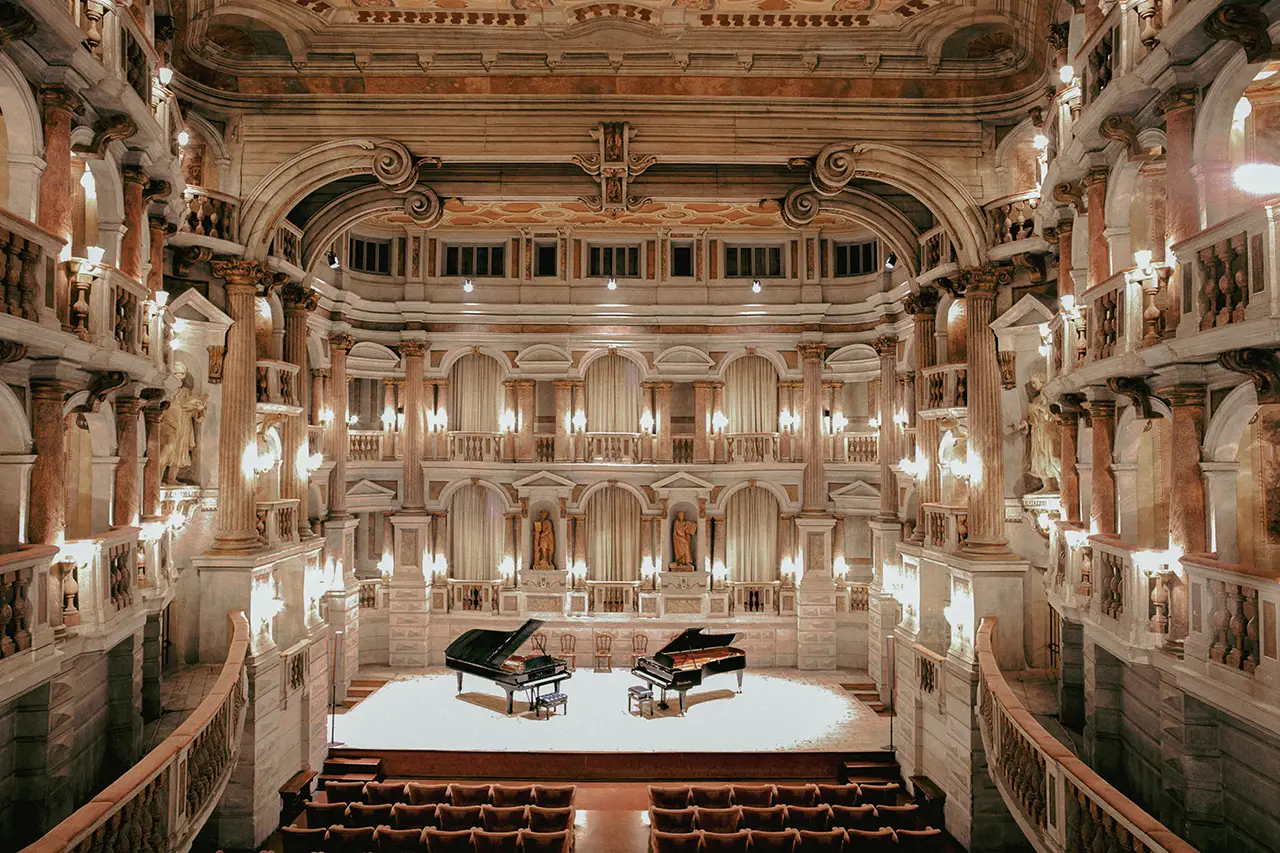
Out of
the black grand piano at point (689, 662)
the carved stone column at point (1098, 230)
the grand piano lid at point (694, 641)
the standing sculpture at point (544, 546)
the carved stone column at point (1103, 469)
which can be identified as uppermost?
the carved stone column at point (1098, 230)

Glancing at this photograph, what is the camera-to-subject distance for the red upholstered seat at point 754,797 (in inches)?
509

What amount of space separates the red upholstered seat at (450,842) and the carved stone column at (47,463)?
20.2 ft

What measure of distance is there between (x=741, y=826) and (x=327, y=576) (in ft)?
34.7

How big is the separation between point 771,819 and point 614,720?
217 inches

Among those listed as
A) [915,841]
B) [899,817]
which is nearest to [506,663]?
[899,817]

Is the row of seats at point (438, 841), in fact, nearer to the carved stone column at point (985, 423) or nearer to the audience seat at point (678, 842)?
the audience seat at point (678, 842)

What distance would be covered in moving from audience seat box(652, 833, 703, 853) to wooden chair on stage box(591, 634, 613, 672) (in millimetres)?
9889

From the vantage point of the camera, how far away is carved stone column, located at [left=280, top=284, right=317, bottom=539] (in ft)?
48.5

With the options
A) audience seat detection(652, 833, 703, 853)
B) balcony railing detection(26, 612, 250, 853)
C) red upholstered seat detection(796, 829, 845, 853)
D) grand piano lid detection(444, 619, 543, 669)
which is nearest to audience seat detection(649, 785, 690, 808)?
audience seat detection(652, 833, 703, 853)

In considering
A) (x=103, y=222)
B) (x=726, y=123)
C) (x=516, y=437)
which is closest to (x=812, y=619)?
(x=516, y=437)

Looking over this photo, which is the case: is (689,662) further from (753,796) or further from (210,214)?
(210,214)

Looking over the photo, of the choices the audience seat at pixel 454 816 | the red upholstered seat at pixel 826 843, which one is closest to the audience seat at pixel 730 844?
the red upholstered seat at pixel 826 843

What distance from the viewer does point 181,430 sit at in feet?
42.1

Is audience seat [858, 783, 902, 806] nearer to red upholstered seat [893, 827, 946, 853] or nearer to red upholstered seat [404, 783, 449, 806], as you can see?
red upholstered seat [893, 827, 946, 853]
